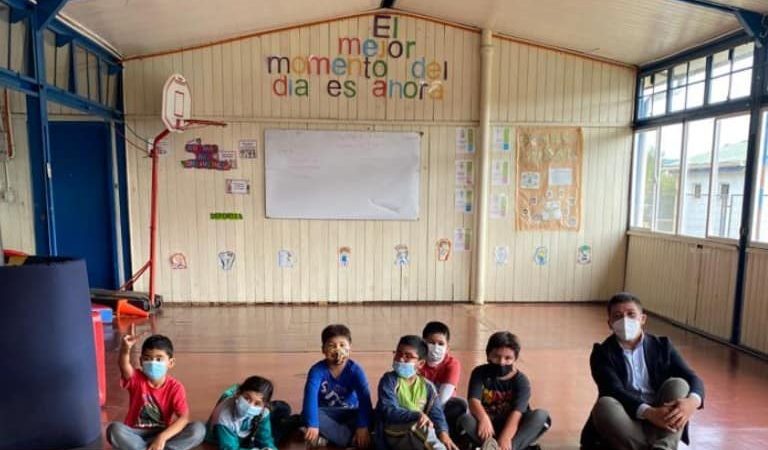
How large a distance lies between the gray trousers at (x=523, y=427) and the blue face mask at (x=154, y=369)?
146 centimetres

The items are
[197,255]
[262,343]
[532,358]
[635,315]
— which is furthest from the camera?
[197,255]

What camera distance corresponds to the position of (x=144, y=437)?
2285 millimetres

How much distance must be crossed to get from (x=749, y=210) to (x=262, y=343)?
14.5ft

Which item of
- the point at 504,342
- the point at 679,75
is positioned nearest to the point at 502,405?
the point at 504,342

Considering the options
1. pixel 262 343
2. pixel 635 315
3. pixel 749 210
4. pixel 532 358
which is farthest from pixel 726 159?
pixel 262 343

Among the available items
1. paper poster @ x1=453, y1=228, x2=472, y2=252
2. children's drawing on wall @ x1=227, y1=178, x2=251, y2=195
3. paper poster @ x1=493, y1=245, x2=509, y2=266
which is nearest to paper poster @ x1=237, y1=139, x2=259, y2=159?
children's drawing on wall @ x1=227, y1=178, x2=251, y2=195

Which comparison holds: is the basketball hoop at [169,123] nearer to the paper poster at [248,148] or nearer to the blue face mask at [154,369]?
the paper poster at [248,148]

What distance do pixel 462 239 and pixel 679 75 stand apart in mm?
2916

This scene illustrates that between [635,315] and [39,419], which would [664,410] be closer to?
[635,315]

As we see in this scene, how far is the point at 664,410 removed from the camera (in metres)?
2.22

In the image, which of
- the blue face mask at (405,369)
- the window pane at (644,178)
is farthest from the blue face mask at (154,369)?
the window pane at (644,178)

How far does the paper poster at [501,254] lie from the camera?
5.97m

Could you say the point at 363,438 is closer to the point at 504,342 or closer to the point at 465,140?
the point at 504,342

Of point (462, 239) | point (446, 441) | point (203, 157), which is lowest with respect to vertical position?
point (446, 441)
